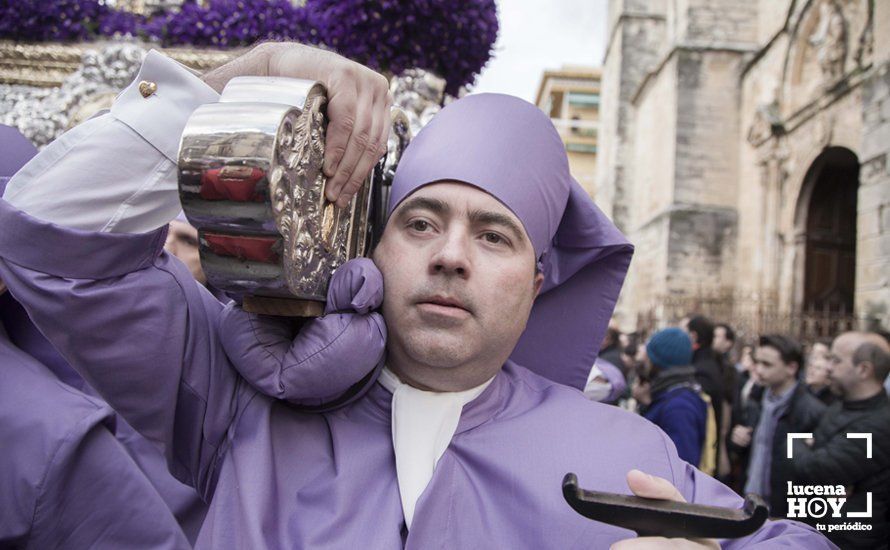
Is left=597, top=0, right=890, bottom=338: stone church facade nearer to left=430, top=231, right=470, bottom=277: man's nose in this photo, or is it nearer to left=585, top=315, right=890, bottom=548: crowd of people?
left=585, top=315, right=890, bottom=548: crowd of people

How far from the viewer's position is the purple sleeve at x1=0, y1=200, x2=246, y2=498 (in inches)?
50.6

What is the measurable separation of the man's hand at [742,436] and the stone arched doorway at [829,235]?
9.54 meters

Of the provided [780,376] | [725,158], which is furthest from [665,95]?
[780,376]

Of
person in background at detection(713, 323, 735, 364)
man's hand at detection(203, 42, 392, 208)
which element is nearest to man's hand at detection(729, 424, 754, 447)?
person in background at detection(713, 323, 735, 364)

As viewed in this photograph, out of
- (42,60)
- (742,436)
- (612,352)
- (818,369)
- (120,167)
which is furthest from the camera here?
(612,352)

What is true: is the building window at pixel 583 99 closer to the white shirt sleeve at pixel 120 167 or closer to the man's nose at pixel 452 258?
the man's nose at pixel 452 258

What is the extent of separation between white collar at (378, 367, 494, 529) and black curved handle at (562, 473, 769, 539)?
47cm

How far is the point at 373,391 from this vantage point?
1771mm

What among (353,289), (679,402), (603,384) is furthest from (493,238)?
(679,402)

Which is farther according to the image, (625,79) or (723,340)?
(625,79)

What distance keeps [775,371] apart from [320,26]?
150 inches

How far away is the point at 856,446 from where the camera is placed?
3.90m

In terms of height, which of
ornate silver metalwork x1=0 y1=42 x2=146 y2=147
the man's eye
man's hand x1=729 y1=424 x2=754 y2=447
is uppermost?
ornate silver metalwork x1=0 y1=42 x2=146 y2=147

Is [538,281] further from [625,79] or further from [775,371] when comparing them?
[625,79]
